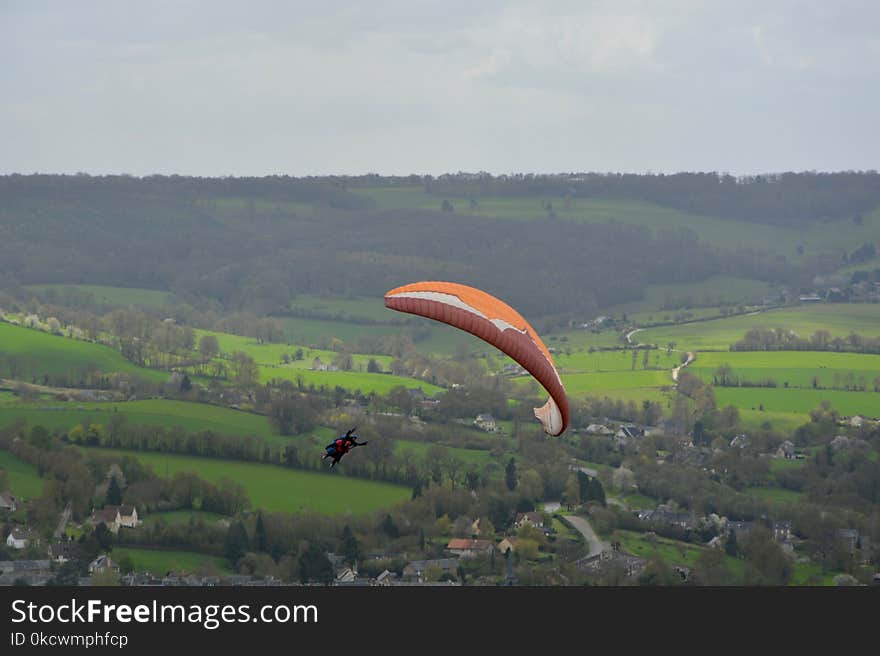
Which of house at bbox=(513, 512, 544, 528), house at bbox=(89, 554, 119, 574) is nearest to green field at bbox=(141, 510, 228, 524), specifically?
house at bbox=(89, 554, 119, 574)

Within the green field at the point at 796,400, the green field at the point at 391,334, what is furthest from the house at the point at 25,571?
the green field at the point at 391,334

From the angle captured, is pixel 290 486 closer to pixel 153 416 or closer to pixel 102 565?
pixel 102 565

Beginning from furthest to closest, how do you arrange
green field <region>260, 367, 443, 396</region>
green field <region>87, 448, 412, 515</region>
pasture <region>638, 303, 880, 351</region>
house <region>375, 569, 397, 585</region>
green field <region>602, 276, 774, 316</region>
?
1. green field <region>602, 276, 774, 316</region>
2. pasture <region>638, 303, 880, 351</region>
3. green field <region>260, 367, 443, 396</region>
4. green field <region>87, 448, 412, 515</region>
5. house <region>375, 569, 397, 585</region>

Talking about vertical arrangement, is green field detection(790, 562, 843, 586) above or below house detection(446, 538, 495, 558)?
below

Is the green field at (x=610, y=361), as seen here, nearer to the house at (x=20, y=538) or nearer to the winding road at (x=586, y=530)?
the winding road at (x=586, y=530)

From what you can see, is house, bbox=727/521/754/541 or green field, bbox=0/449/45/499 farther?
green field, bbox=0/449/45/499

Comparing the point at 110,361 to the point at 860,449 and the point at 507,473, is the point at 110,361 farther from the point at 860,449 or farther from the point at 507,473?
the point at 860,449

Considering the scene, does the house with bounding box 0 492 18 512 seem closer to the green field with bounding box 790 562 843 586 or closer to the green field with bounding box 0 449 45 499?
the green field with bounding box 0 449 45 499
